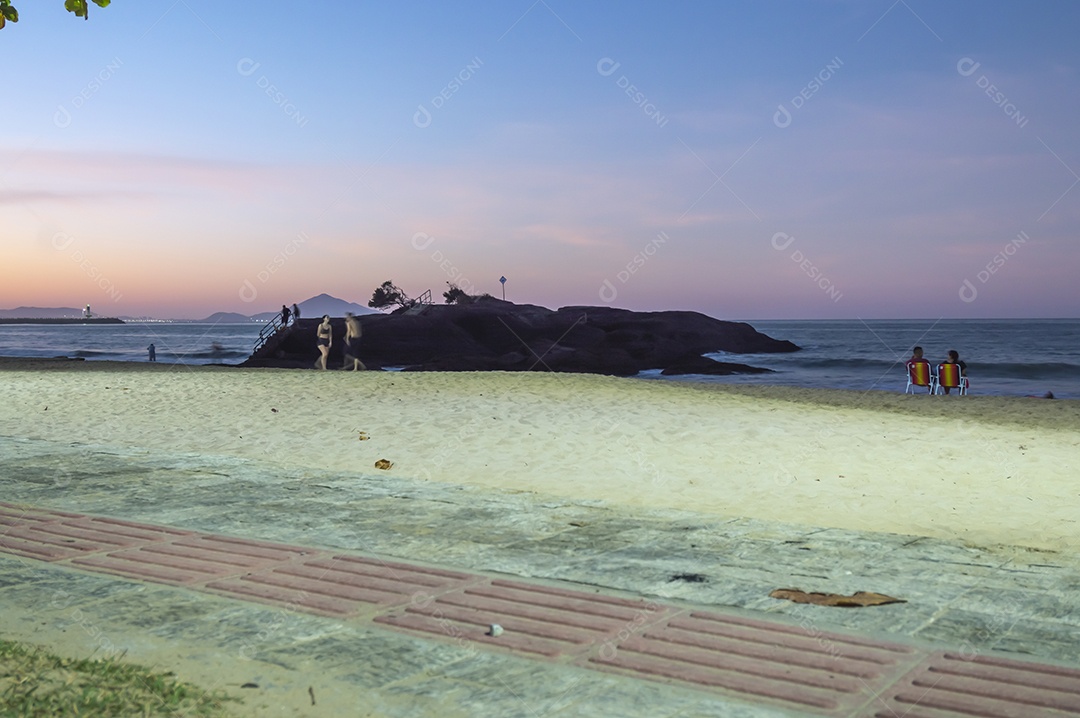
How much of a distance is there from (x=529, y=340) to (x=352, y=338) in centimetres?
5046

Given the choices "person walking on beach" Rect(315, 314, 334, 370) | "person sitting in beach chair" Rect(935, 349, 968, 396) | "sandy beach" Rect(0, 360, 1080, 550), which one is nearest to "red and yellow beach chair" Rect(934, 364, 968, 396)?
"person sitting in beach chair" Rect(935, 349, 968, 396)

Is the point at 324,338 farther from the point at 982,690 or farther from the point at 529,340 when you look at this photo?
the point at 529,340

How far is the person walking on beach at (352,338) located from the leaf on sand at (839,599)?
62.9ft

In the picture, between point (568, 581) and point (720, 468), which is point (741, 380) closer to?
point (720, 468)

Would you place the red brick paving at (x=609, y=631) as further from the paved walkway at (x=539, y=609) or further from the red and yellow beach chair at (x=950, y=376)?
the red and yellow beach chair at (x=950, y=376)

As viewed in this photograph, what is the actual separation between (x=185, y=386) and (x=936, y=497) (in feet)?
48.5

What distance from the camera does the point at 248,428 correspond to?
12.5 metres

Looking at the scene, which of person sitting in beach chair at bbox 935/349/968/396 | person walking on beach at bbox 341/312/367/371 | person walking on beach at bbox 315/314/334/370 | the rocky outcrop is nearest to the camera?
person sitting in beach chair at bbox 935/349/968/396

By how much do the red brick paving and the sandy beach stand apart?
265 cm

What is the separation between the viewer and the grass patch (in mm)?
3002

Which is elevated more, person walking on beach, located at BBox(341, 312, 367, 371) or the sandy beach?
person walking on beach, located at BBox(341, 312, 367, 371)

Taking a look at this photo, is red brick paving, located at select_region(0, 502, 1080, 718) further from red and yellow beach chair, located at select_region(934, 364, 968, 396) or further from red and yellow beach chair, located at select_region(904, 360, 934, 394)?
red and yellow beach chair, located at select_region(904, 360, 934, 394)

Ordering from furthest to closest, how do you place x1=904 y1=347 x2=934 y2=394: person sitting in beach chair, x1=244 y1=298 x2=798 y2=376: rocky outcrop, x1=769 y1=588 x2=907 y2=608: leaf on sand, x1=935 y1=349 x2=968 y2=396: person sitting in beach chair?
x1=244 y1=298 x2=798 y2=376: rocky outcrop → x1=904 y1=347 x2=934 y2=394: person sitting in beach chair → x1=935 y1=349 x2=968 y2=396: person sitting in beach chair → x1=769 y1=588 x2=907 y2=608: leaf on sand

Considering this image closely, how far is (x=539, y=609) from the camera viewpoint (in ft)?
13.7
